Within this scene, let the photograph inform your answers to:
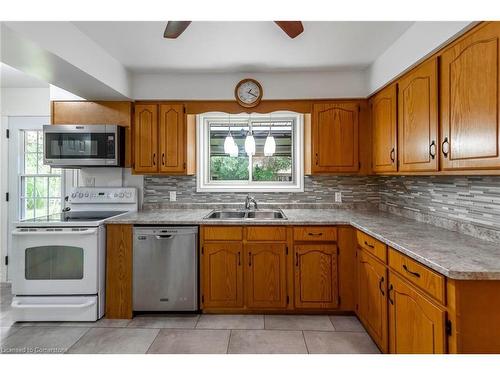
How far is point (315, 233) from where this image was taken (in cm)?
259

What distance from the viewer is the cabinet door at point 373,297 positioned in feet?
6.35

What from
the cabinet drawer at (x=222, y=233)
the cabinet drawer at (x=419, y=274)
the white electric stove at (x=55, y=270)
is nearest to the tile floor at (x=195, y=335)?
the white electric stove at (x=55, y=270)

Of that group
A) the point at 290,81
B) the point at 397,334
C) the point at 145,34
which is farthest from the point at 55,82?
the point at 397,334

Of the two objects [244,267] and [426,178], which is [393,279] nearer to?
[426,178]

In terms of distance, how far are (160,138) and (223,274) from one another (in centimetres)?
148

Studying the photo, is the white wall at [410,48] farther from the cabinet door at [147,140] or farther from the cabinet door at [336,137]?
the cabinet door at [147,140]

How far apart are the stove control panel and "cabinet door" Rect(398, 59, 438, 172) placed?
2.60m

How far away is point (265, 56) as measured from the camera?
8.59 ft

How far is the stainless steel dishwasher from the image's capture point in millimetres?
2598

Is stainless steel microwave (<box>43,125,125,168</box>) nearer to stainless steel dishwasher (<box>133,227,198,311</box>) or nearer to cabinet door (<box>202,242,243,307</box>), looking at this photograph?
stainless steel dishwasher (<box>133,227,198,311</box>)

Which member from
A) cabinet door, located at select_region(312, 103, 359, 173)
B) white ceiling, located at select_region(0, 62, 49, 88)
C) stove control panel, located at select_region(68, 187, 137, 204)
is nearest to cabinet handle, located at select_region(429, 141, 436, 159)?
cabinet door, located at select_region(312, 103, 359, 173)

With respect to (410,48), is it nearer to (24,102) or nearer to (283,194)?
(283,194)

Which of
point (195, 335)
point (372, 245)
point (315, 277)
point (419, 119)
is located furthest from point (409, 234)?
point (195, 335)

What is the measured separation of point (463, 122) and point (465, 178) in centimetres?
58
